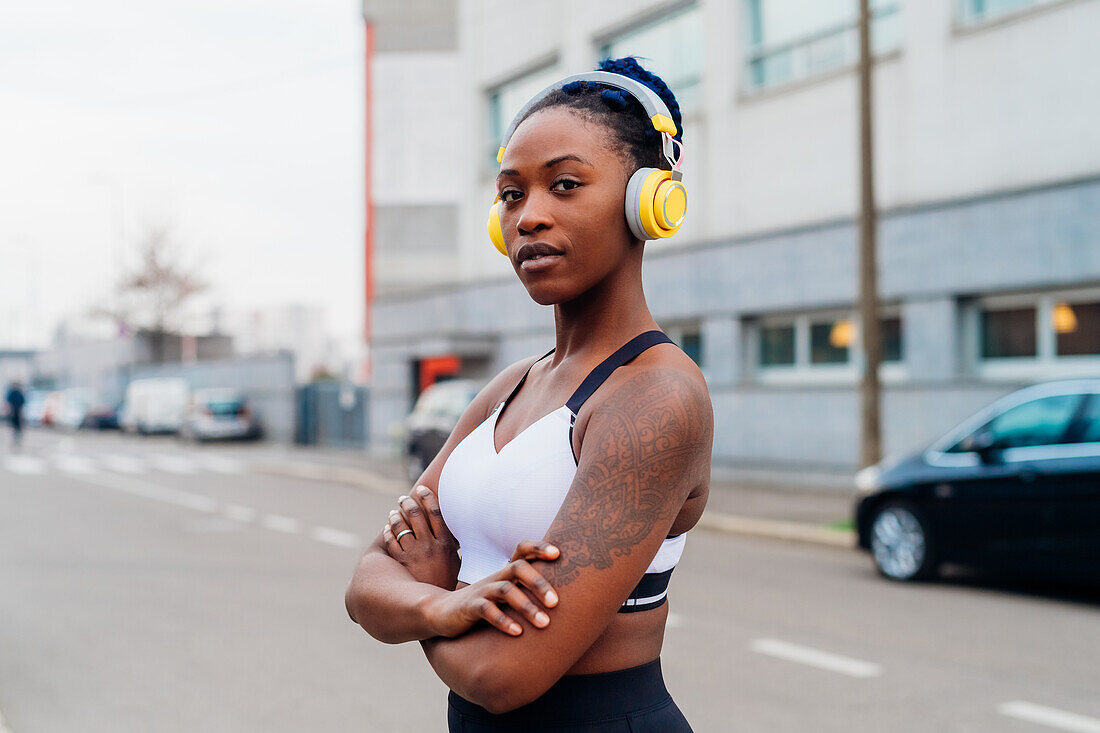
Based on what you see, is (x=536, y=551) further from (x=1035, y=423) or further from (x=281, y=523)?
(x=281, y=523)

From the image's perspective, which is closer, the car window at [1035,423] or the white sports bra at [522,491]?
the white sports bra at [522,491]

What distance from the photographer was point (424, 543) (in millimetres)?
1837

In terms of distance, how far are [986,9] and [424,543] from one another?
14.3 metres

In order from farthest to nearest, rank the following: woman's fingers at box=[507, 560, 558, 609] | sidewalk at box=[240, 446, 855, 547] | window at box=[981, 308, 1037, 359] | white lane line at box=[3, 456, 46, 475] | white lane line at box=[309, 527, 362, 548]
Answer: white lane line at box=[3, 456, 46, 475], window at box=[981, 308, 1037, 359], sidewalk at box=[240, 446, 855, 547], white lane line at box=[309, 527, 362, 548], woman's fingers at box=[507, 560, 558, 609]

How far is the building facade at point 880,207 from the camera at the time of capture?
1292 cm

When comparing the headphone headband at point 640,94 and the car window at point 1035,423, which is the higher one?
the headphone headband at point 640,94

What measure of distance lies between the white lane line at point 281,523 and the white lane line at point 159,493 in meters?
1.22

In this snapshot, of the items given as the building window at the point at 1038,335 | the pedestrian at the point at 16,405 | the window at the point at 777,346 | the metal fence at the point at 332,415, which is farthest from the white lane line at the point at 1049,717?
→ the pedestrian at the point at 16,405

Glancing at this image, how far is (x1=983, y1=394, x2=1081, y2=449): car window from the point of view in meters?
8.16

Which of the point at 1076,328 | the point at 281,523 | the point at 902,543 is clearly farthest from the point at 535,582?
the point at 1076,328

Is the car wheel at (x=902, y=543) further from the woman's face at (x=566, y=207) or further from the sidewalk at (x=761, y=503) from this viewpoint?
the woman's face at (x=566, y=207)

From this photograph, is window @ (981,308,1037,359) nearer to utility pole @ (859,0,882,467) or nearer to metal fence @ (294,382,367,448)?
utility pole @ (859,0,882,467)

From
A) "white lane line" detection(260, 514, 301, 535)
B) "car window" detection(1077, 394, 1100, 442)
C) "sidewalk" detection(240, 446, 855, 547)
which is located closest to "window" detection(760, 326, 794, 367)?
"sidewalk" detection(240, 446, 855, 547)

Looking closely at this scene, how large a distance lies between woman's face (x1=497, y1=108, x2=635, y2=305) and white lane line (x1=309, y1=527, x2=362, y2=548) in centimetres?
999
